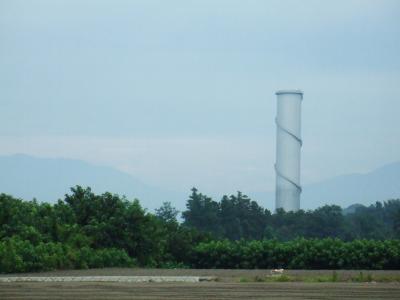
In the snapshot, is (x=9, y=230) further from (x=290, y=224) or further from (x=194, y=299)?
(x=290, y=224)

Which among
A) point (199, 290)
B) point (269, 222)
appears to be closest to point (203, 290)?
point (199, 290)

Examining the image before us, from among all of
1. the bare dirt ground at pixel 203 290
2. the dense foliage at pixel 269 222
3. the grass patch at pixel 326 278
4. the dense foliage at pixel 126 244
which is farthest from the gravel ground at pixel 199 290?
the dense foliage at pixel 269 222

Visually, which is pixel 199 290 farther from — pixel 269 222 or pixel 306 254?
pixel 269 222

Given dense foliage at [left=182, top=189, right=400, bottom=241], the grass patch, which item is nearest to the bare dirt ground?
the grass patch

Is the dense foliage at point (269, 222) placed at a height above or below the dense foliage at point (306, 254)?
above

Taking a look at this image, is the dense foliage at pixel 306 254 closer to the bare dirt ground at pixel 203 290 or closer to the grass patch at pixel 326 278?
the grass patch at pixel 326 278

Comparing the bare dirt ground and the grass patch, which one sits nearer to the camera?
the bare dirt ground

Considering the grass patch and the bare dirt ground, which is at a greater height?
the grass patch

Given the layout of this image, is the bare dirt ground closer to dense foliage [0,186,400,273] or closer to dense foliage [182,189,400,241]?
dense foliage [0,186,400,273]

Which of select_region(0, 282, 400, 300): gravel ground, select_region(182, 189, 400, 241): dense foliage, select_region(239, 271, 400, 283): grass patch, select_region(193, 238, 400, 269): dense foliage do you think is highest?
select_region(182, 189, 400, 241): dense foliage

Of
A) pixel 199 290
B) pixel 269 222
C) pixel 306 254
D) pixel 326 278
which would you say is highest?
A: pixel 269 222

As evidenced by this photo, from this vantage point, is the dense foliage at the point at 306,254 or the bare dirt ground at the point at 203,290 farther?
the dense foliage at the point at 306,254

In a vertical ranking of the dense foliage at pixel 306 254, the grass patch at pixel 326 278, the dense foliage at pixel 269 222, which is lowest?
the grass patch at pixel 326 278

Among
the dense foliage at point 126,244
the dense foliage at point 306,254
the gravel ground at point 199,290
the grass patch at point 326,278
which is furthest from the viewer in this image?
the dense foliage at point 306,254
